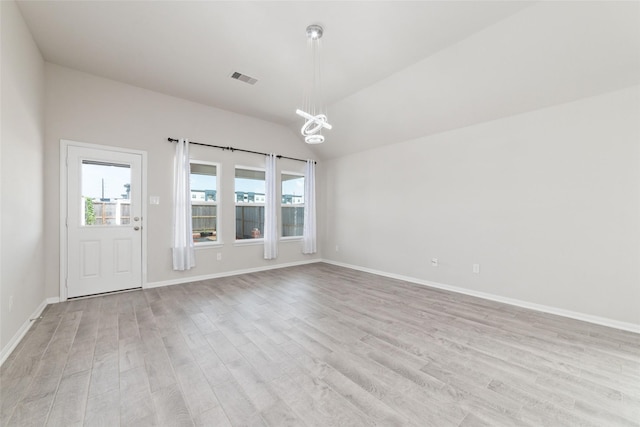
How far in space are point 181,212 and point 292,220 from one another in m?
2.54

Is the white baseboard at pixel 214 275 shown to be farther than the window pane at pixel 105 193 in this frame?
Yes

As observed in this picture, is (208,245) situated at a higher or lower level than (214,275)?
higher

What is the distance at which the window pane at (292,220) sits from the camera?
6.23 metres

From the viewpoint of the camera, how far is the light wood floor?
1642 mm

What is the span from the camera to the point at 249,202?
556 cm

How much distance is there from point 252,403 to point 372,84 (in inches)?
164

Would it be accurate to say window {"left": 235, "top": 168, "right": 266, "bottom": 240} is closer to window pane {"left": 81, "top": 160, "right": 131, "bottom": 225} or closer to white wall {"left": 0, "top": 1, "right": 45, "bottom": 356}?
window pane {"left": 81, "top": 160, "right": 131, "bottom": 225}

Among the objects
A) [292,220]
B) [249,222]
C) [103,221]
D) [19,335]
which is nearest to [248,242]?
[249,222]

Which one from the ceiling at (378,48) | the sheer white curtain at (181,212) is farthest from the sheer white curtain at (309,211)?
the sheer white curtain at (181,212)

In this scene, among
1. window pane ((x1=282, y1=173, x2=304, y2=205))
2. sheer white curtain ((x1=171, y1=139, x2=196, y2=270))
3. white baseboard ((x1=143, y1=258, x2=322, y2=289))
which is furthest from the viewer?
window pane ((x1=282, y1=173, x2=304, y2=205))

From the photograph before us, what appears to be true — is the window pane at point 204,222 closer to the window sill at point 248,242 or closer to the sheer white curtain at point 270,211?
the window sill at point 248,242

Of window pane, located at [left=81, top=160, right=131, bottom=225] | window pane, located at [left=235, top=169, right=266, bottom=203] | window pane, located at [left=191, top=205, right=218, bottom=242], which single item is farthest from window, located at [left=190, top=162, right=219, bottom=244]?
window pane, located at [left=81, top=160, right=131, bottom=225]

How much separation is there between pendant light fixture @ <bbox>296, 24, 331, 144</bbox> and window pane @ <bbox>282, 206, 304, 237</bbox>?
7.73ft

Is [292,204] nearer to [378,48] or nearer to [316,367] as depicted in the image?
[378,48]
